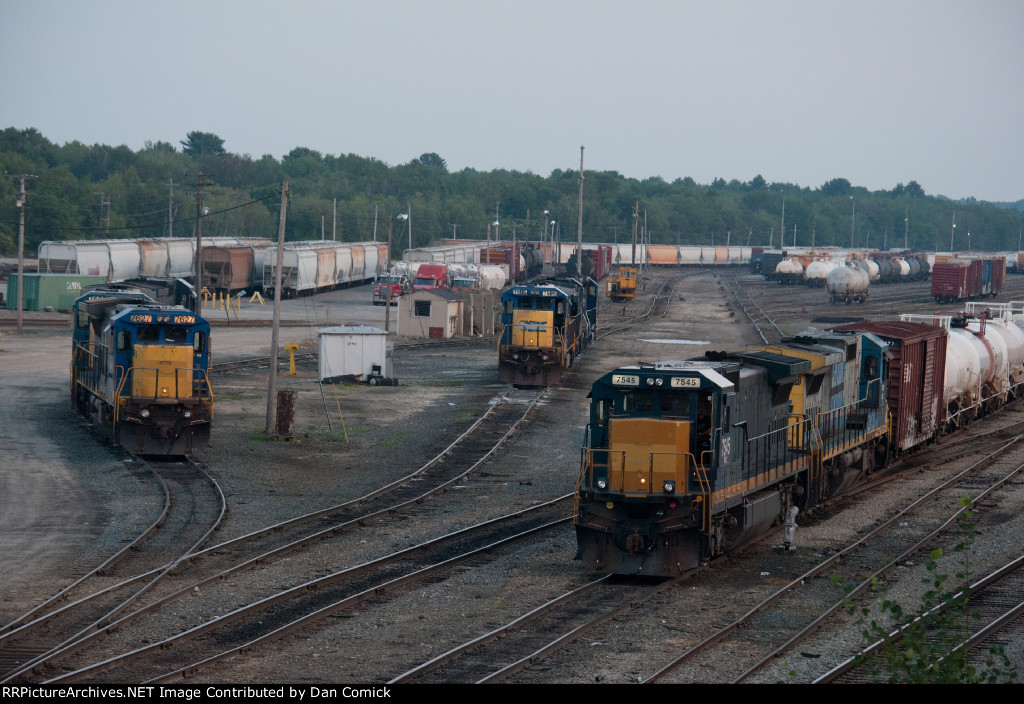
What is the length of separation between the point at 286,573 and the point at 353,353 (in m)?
25.0

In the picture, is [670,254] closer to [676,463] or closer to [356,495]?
[356,495]

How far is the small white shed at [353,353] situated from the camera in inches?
1655

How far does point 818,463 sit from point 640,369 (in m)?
6.61

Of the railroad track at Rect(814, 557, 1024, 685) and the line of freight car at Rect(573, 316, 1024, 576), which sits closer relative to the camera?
the railroad track at Rect(814, 557, 1024, 685)

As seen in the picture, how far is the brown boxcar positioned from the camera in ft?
91.2

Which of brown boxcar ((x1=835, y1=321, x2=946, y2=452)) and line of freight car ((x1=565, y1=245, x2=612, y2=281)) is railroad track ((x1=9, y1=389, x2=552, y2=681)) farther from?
line of freight car ((x1=565, y1=245, x2=612, y2=281))

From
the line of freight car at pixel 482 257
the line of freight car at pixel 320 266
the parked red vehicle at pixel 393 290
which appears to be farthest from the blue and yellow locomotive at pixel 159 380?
the line of freight car at pixel 482 257

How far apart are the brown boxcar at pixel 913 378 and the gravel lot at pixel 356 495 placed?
169cm

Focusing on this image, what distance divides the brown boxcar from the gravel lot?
169 centimetres

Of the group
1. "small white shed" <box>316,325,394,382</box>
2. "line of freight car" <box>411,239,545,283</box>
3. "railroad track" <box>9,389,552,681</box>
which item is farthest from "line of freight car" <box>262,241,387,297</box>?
"railroad track" <box>9,389,552,681</box>

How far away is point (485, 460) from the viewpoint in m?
28.3

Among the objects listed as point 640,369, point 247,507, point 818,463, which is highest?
point 640,369

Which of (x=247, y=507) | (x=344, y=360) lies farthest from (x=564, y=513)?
(x=344, y=360)

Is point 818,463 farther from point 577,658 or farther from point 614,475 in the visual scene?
point 577,658
